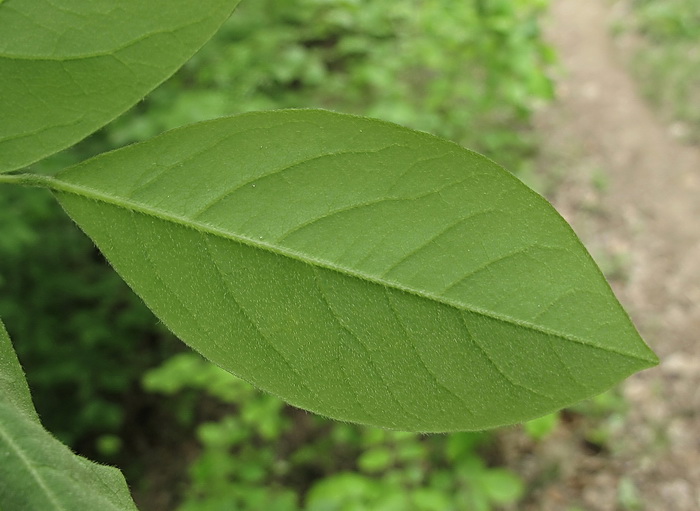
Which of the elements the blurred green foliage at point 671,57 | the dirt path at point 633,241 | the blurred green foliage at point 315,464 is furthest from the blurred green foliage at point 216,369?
the blurred green foliage at point 671,57

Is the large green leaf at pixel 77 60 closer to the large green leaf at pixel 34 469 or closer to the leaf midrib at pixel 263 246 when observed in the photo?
the leaf midrib at pixel 263 246

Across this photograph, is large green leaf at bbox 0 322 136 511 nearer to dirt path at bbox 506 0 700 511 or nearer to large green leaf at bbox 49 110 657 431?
large green leaf at bbox 49 110 657 431

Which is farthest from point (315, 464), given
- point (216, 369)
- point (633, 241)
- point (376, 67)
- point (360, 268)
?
point (360, 268)

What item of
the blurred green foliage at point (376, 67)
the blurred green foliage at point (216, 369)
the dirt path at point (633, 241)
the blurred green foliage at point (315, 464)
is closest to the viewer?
the blurred green foliage at point (315, 464)

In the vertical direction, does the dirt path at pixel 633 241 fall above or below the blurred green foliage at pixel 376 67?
below

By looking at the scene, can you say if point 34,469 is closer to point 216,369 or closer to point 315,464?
point 216,369

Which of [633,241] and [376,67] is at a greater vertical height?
[376,67]
